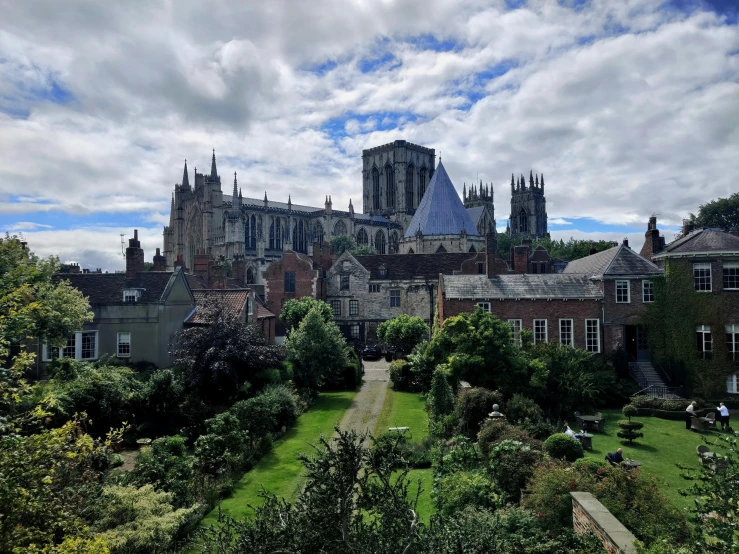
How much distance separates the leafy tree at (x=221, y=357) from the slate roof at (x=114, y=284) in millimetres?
6041

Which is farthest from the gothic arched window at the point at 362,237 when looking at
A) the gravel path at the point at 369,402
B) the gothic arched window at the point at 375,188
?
the gravel path at the point at 369,402

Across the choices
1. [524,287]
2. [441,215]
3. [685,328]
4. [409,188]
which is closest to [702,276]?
[685,328]

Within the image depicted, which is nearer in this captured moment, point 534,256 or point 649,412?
point 649,412

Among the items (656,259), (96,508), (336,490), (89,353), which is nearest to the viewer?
(336,490)

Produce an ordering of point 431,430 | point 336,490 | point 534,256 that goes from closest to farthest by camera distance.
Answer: point 336,490 < point 431,430 < point 534,256

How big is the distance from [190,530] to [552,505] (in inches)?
358

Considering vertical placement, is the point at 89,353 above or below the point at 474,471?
above

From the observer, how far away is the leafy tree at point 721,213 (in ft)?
237

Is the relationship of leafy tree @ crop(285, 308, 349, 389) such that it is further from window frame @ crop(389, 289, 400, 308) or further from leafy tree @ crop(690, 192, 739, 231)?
leafy tree @ crop(690, 192, 739, 231)

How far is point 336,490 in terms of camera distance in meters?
7.07

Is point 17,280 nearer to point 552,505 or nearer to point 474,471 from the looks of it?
point 474,471

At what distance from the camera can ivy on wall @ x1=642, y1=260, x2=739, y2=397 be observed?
1257 inches

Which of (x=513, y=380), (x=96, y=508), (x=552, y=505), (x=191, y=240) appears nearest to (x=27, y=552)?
(x=96, y=508)

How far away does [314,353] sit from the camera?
105 ft
